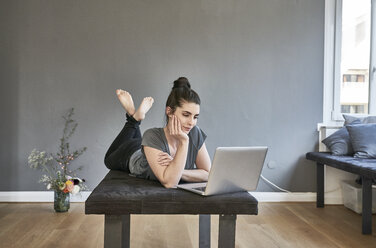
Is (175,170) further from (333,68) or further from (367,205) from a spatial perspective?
(333,68)

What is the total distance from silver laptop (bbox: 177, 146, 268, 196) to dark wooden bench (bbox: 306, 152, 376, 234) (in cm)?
142

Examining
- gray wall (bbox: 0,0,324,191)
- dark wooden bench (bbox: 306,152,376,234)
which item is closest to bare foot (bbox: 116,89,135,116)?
gray wall (bbox: 0,0,324,191)

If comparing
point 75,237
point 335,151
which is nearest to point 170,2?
point 335,151

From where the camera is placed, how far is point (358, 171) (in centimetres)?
300

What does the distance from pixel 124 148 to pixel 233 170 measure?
132cm

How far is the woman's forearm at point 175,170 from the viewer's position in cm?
186

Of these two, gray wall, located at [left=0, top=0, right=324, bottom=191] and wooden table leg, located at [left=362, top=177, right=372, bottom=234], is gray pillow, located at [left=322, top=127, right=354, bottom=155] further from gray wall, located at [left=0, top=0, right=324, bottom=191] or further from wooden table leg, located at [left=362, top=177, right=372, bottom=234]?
wooden table leg, located at [left=362, top=177, right=372, bottom=234]

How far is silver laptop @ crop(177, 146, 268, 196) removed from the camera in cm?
161

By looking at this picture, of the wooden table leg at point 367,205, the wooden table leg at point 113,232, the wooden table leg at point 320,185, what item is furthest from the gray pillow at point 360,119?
the wooden table leg at point 113,232

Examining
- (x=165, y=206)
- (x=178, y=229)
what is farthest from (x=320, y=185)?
(x=165, y=206)

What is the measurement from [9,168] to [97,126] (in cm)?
90

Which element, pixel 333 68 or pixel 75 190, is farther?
pixel 333 68

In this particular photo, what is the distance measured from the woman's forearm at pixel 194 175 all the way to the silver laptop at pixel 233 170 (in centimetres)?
26

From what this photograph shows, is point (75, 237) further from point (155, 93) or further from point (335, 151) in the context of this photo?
point (335, 151)
